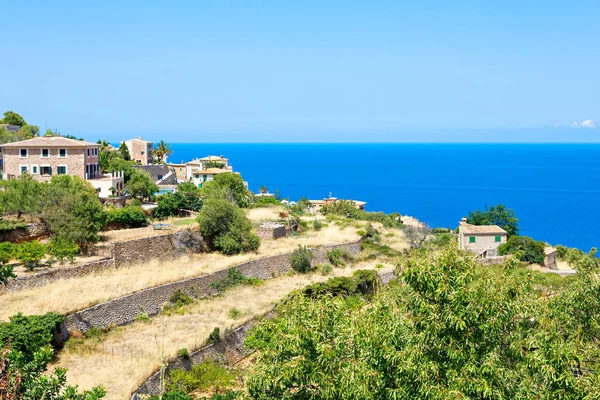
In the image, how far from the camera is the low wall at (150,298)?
24.6 meters

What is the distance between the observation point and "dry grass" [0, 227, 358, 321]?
80.2ft

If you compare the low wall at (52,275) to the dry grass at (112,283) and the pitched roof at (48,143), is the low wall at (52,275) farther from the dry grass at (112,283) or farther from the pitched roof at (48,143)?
the pitched roof at (48,143)

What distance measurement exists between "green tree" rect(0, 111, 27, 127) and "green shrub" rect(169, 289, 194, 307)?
4866cm

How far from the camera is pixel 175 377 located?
20.8 meters

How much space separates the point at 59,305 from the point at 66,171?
2065 centimetres

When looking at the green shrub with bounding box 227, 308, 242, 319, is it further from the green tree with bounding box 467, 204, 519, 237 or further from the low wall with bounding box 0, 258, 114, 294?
the green tree with bounding box 467, 204, 519, 237

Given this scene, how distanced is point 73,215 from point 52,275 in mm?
5121

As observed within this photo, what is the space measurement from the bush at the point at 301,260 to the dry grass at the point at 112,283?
1048 mm

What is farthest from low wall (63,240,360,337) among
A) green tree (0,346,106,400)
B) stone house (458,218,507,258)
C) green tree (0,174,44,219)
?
stone house (458,218,507,258)

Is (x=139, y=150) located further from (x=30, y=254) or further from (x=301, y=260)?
(x=30, y=254)

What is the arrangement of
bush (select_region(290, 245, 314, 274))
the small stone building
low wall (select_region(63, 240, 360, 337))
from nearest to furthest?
low wall (select_region(63, 240, 360, 337)), bush (select_region(290, 245, 314, 274)), the small stone building

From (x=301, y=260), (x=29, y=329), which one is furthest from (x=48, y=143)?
(x=29, y=329)

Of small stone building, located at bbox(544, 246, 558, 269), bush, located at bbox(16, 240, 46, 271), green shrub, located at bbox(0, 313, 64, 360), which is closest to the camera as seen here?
green shrub, located at bbox(0, 313, 64, 360)

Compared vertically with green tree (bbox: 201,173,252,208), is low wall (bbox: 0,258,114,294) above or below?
below
